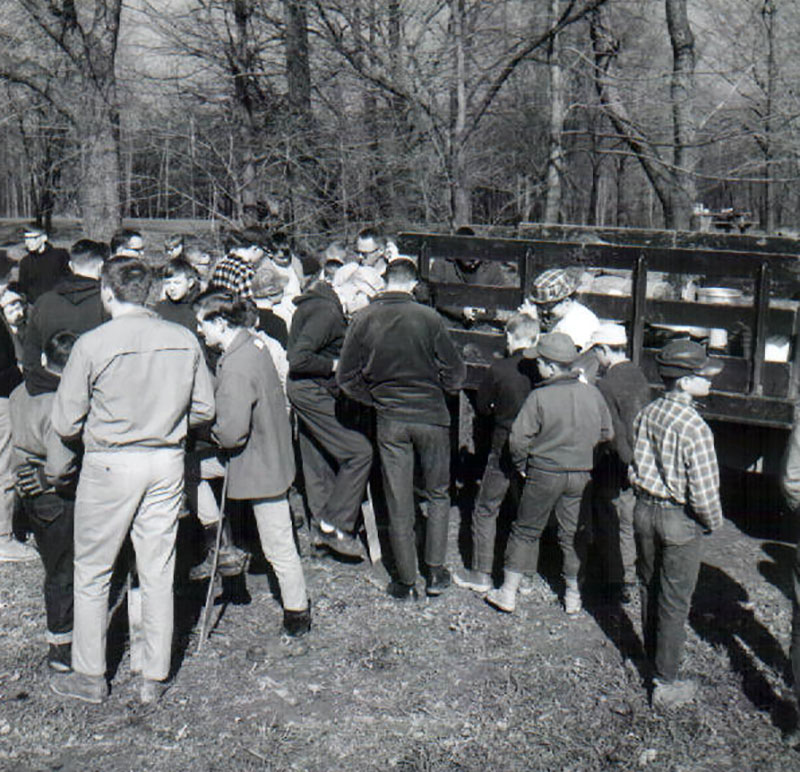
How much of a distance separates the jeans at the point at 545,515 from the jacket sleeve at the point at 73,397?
94.5 inches

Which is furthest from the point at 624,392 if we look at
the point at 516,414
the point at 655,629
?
the point at 655,629

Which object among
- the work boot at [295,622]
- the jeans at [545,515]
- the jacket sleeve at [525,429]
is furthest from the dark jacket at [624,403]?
the work boot at [295,622]

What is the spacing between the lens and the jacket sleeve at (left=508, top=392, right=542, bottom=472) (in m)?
5.47

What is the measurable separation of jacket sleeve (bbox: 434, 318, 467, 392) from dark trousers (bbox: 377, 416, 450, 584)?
0.27 meters

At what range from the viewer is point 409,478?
6.05 m

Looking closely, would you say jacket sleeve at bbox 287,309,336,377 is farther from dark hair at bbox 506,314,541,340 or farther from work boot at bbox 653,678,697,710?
work boot at bbox 653,678,697,710

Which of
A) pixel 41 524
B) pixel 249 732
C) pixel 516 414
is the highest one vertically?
pixel 516 414

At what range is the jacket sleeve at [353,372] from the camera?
19.9 feet

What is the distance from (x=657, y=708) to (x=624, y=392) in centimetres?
184

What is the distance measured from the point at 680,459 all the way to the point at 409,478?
1.97 metres

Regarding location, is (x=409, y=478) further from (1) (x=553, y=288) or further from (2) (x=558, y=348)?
(1) (x=553, y=288)

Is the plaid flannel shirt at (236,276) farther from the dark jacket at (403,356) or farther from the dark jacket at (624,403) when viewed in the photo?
the dark jacket at (624,403)

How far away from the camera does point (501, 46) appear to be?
13812 millimetres

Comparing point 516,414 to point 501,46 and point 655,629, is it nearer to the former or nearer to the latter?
point 655,629
